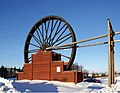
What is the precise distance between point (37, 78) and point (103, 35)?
9.76m

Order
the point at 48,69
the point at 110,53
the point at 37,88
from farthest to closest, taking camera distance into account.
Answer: the point at 48,69, the point at 110,53, the point at 37,88

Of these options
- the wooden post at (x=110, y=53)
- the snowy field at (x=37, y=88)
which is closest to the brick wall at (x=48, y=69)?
the wooden post at (x=110, y=53)

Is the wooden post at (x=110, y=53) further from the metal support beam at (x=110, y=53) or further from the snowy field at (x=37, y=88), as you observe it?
the snowy field at (x=37, y=88)

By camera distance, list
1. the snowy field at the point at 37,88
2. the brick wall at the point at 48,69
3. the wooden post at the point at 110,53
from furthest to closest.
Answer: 1. the brick wall at the point at 48,69
2. the wooden post at the point at 110,53
3. the snowy field at the point at 37,88

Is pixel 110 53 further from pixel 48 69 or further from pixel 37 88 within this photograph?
pixel 48 69

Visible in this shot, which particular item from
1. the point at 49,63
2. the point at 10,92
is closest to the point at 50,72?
the point at 49,63

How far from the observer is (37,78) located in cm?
2328

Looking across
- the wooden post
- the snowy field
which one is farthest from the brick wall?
the snowy field

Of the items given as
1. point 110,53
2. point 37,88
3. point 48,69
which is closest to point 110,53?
point 110,53

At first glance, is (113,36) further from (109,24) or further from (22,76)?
(22,76)

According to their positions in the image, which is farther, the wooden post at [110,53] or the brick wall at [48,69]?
the brick wall at [48,69]

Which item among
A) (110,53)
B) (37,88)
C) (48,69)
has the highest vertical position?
(110,53)

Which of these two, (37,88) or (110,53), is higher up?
(110,53)

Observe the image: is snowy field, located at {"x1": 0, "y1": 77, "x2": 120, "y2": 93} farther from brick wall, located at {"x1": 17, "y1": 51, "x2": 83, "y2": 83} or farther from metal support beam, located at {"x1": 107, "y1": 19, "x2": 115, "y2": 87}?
brick wall, located at {"x1": 17, "y1": 51, "x2": 83, "y2": 83}
